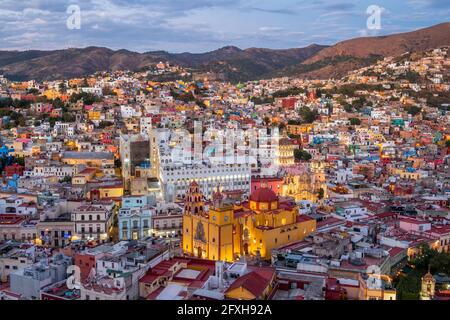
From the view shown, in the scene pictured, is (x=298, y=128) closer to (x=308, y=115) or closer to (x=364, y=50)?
(x=308, y=115)

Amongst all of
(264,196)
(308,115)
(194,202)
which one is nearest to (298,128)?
(308,115)

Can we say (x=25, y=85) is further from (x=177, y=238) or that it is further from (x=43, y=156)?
(x=177, y=238)

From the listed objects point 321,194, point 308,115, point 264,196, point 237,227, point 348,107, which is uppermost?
point 348,107

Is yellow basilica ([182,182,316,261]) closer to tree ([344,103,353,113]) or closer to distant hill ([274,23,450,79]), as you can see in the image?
tree ([344,103,353,113])

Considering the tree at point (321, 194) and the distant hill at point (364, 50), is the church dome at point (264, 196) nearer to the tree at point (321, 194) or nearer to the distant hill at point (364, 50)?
the tree at point (321, 194)
